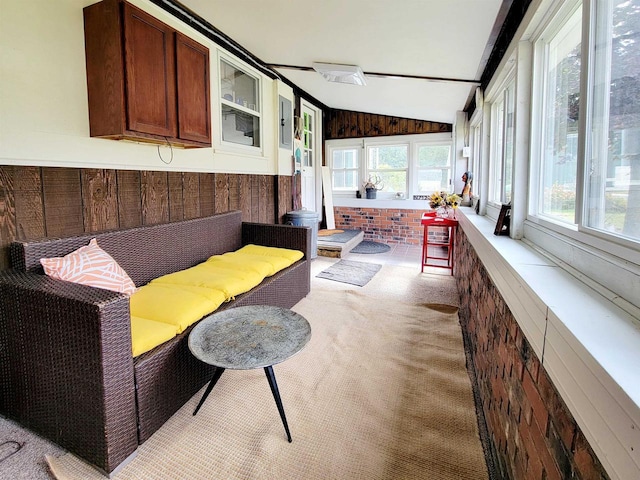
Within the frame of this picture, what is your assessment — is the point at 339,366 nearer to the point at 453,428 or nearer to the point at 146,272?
the point at 453,428

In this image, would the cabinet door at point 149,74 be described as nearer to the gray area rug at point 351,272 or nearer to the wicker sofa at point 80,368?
the wicker sofa at point 80,368

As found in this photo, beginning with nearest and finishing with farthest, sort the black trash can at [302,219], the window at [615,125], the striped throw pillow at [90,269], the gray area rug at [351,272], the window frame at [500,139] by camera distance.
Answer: the window at [615,125], the striped throw pillow at [90,269], the window frame at [500,139], the gray area rug at [351,272], the black trash can at [302,219]

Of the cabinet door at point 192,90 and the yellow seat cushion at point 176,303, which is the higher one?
the cabinet door at point 192,90

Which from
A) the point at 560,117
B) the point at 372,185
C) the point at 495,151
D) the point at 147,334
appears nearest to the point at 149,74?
the point at 147,334

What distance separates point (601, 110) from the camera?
3.42 feet

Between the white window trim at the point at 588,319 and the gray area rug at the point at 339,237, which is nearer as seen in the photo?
the white window trim at the point at 588,319

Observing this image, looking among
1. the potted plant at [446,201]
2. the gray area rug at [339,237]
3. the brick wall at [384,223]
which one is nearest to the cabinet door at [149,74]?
the potted plant at [446,201]

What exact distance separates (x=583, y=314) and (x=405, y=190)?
6006 millimetres

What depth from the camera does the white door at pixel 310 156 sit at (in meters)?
5.93

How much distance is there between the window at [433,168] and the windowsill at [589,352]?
542 centimetres

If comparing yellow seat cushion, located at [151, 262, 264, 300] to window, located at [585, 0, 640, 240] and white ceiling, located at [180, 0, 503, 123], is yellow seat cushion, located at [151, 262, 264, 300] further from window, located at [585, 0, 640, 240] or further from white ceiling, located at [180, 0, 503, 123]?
white ceiling, located at [180, 0, 503, 123]

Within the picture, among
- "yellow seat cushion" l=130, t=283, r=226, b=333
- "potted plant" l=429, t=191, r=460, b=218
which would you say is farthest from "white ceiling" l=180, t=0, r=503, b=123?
"yellow seat cushion" l=130, t=283, r=226, b=333

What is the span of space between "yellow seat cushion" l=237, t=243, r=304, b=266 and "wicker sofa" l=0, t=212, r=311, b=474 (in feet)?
4.47

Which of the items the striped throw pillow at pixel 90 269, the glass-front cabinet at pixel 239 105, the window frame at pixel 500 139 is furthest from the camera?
the glass-front cabinet at pixel 239 105
